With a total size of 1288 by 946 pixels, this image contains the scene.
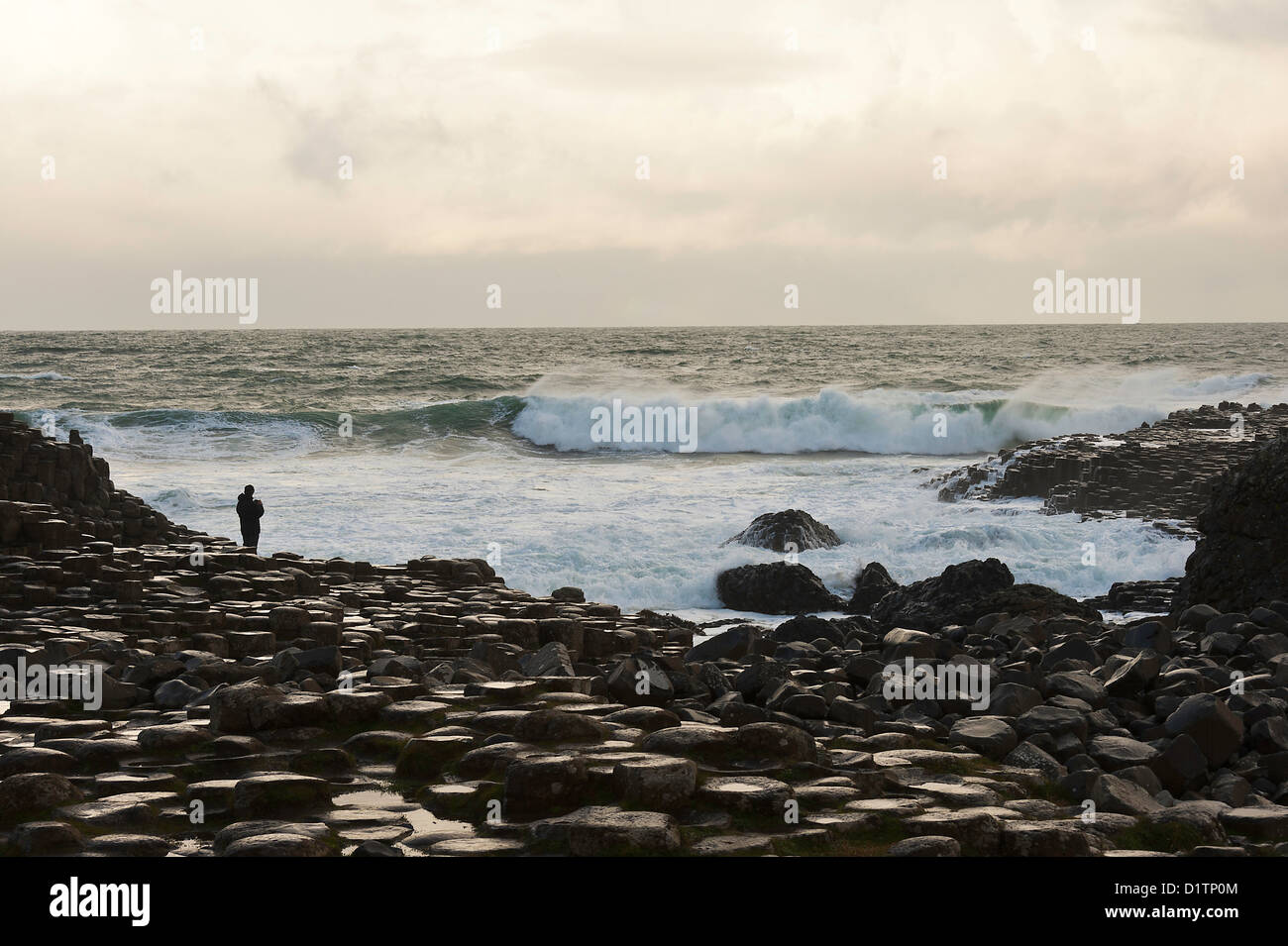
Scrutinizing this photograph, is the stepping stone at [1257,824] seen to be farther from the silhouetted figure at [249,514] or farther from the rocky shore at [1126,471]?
the rocky shore at [1126,471]

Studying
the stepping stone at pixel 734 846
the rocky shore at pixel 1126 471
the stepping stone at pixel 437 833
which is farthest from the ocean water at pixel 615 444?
the stepping stone at pixel 734 846

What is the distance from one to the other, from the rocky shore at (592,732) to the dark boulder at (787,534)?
7556 mm

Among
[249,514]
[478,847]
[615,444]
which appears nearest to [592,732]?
[478,847]

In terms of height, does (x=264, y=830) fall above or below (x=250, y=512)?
below

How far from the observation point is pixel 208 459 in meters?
32.6

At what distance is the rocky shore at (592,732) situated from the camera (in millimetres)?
4168

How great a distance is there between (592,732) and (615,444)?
1246 inches

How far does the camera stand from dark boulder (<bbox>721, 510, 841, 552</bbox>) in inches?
722

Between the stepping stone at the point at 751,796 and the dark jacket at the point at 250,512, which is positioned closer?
the stepping stone at the point at 751,796

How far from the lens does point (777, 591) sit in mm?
14836

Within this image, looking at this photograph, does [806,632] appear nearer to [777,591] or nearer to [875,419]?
[777,591]

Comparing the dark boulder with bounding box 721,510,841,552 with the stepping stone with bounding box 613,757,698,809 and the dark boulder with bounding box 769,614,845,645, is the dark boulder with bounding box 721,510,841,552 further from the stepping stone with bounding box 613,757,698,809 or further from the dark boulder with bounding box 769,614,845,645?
the stepping stone with bounding box 613,757,698,809
